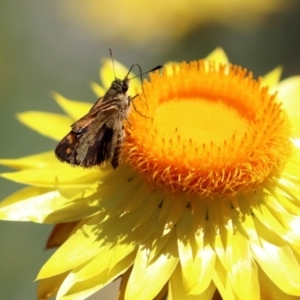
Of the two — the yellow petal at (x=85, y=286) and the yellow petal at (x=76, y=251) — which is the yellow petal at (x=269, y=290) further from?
the yellow petal at (x=76, y=251)

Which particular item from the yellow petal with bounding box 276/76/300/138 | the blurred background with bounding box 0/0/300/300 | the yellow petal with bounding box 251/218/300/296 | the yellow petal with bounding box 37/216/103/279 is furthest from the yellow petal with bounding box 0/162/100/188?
the blurred background with bounding box 0/0/300/300

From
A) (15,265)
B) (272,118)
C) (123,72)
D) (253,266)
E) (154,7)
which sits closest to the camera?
(253,266)

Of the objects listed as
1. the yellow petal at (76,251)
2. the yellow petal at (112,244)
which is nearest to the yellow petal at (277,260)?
the yellow petal at (112,244)

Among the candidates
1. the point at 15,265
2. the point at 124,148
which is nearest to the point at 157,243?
the point at 124,148

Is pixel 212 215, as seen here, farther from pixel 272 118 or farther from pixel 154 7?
pixel 154 7

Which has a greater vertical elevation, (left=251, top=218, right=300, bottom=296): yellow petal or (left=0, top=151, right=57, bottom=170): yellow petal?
(left=0, top=151, right=57, bottom=170): yellow petal

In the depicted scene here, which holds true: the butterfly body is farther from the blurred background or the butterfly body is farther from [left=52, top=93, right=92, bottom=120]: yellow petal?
the blurred background
